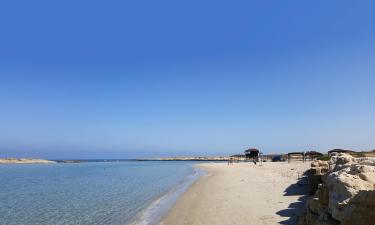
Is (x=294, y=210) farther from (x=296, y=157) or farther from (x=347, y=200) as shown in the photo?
(x=296, y=157)


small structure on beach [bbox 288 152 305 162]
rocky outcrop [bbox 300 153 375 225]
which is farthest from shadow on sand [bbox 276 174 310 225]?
small structure on beach [bbox 288 152 305 162]

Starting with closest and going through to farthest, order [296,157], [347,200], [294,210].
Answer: [347,200], [294,210], [296,157]

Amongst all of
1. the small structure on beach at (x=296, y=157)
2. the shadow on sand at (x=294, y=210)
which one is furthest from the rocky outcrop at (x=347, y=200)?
the small structure on beach at (x=296, y=157)

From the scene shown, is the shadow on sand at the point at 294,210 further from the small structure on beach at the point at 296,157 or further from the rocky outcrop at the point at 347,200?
the small structure on beach at the point at 296,157

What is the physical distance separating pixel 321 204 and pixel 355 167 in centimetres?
131

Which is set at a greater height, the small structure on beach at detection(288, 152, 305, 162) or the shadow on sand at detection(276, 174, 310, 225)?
the small structure on beach at detection(288, 152, 305, 162)

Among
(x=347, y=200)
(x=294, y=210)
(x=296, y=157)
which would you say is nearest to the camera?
(x=347, y=200)

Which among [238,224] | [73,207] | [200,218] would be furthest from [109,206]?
[238,224]

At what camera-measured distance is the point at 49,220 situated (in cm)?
1741

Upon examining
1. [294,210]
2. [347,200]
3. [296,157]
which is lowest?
[294,210]

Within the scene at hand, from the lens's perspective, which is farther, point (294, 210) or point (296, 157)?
point (296, 157)

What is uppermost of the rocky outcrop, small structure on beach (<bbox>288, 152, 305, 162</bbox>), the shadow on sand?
small structure on beach (<bbox>288, 152, 305, 162</bbox>)

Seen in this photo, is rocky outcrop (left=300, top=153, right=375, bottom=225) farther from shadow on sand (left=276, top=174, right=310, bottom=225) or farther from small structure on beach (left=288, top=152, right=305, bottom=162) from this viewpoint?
small structure on beach (left=288, top=152, right=305, bottom=162)

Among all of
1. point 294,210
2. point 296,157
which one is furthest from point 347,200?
point 296,157
